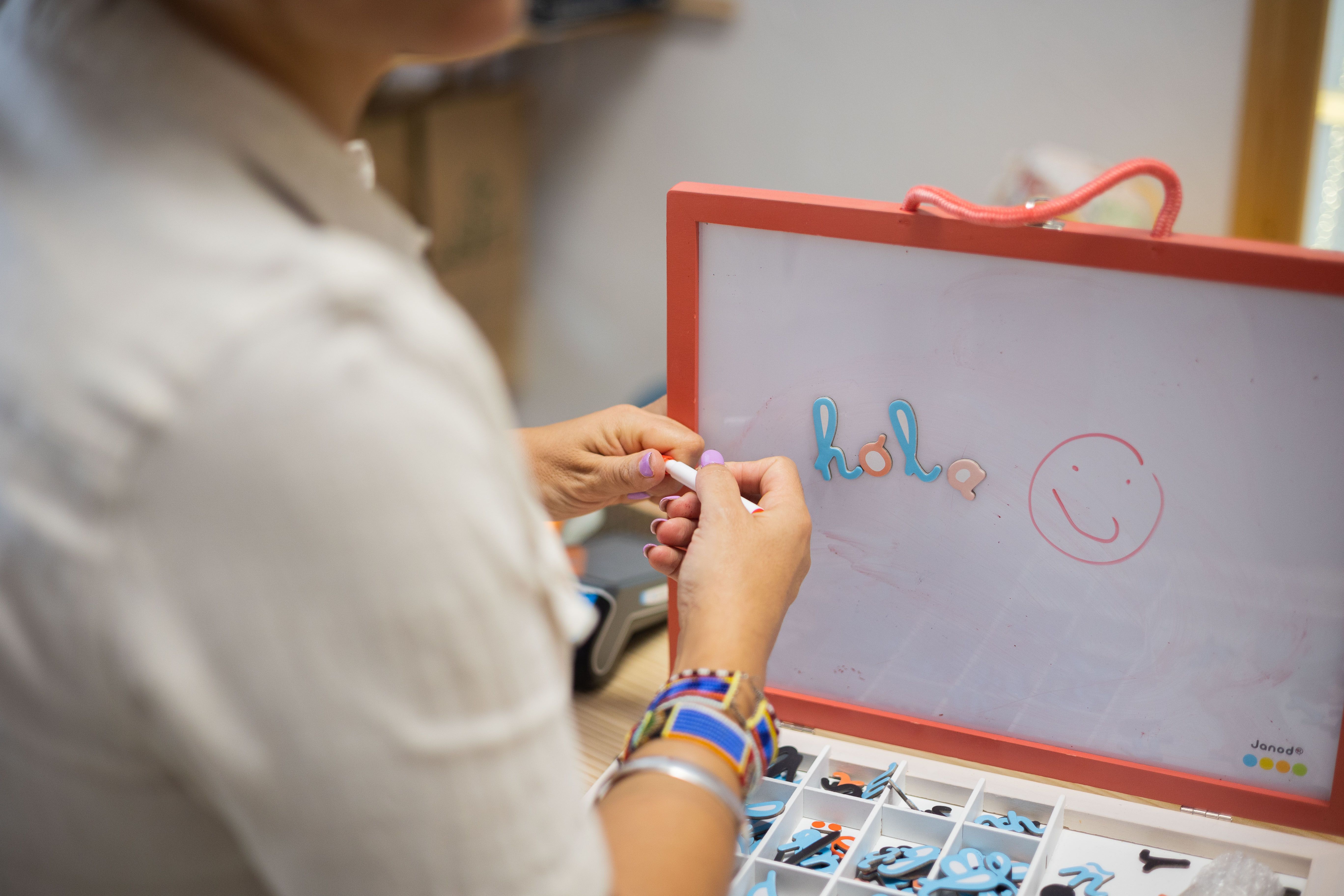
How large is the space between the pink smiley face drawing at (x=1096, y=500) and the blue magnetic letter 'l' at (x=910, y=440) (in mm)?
63

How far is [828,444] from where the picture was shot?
0.72 m

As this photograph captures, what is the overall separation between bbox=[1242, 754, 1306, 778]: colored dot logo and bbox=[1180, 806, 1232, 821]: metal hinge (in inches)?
1.4

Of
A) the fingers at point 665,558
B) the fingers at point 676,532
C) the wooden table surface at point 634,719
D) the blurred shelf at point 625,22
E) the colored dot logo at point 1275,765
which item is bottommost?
the wooden table surface at point 634,719

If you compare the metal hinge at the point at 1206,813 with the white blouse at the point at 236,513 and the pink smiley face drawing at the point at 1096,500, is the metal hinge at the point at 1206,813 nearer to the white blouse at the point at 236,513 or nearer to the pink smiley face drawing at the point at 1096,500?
the pink smiley face drawing at the point at 1096,500

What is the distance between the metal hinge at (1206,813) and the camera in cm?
69

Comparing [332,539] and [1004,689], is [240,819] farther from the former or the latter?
[1004,689]

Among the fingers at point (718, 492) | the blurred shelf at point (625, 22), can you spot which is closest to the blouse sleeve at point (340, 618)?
the fingers at point (718, 492)

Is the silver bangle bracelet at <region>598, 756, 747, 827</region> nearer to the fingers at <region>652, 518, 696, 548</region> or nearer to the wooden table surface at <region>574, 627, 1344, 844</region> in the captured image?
the fingers at <region>652, 518, 696, 548</region>

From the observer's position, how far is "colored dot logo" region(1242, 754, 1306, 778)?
0.67m

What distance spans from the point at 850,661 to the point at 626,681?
0.24 meters

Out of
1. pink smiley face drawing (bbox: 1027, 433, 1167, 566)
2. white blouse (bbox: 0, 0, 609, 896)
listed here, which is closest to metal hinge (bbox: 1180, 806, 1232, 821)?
pink smiley face drawing (bbox: 1027, 433, 1167, 566)

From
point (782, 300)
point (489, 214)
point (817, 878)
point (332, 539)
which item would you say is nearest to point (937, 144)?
point (489, 214)

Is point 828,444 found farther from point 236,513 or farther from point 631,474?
point 236,513

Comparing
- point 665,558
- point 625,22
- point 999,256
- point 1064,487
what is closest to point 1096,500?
point 1064,487
